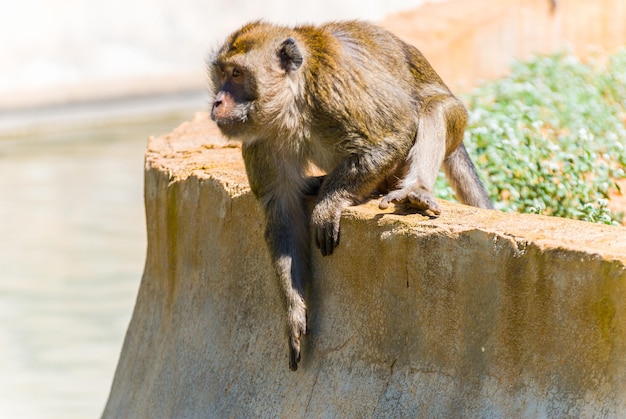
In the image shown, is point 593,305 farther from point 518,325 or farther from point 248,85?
point 248,85

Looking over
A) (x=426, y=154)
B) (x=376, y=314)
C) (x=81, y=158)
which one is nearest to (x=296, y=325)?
(x=376, y=314)

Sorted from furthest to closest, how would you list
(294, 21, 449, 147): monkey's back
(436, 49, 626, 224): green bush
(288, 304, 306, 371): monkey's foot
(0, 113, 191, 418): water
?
(0, 113, 191, 418): water
(436, 49, 626, 224): green bush
(294, 21, 449, 147): monkey's back
(288, 304, 306, 371): monkey's foot

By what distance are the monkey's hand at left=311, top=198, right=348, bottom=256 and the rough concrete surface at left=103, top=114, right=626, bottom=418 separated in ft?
0.13

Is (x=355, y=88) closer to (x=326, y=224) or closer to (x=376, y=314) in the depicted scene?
(x=326, y=224)

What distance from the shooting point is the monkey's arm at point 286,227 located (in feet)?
15.8

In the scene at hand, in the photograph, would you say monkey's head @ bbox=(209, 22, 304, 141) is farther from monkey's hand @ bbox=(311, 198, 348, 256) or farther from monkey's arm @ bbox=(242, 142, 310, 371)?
monkey's hand @ bbox=(311, 198, 348, 256)

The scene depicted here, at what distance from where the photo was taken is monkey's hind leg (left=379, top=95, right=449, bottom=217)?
466 cm

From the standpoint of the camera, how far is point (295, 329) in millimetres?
4812

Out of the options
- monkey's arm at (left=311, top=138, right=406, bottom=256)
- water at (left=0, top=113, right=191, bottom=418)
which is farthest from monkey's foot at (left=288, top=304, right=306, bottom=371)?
water at (left=0, top=113, right=191, bottom=418)

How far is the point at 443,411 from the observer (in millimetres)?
4199

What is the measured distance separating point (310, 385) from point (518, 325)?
1.21 metres

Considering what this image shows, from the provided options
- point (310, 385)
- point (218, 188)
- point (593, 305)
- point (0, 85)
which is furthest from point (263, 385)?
point (0, 85)

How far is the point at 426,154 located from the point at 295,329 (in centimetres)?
97

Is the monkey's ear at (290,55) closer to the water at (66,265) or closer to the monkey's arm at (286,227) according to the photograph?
the monkey's arm at (286,227)
